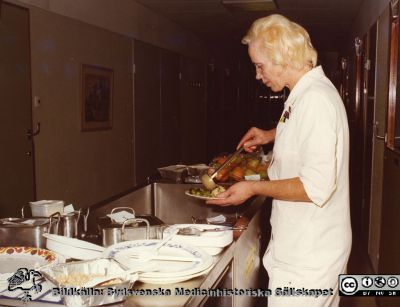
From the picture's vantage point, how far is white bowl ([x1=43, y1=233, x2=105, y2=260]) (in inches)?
57.1

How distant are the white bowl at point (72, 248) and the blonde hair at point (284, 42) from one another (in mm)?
904

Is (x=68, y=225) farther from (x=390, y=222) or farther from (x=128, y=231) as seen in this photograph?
(x=390, y=222)

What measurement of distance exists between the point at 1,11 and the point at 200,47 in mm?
6521

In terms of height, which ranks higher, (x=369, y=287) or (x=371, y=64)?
(x=371, y=64)

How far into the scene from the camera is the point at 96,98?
517 cm

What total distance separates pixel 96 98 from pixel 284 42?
3.77 metres

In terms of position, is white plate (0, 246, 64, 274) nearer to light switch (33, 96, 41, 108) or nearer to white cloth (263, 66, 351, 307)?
white cloth (263, 66, 351, 307)

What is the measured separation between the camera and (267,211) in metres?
2.92

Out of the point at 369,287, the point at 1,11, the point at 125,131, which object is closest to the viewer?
the point at 369,287

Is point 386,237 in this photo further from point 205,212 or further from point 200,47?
point 200,47

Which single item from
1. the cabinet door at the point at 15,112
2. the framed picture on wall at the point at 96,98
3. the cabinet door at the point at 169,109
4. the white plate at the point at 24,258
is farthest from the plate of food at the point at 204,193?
the cabinet door at the point at 169,109

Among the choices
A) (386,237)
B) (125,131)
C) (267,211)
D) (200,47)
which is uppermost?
(200,47)

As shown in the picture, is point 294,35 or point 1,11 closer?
point 294,35

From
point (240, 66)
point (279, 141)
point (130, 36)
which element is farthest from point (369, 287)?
point (240, 66)
